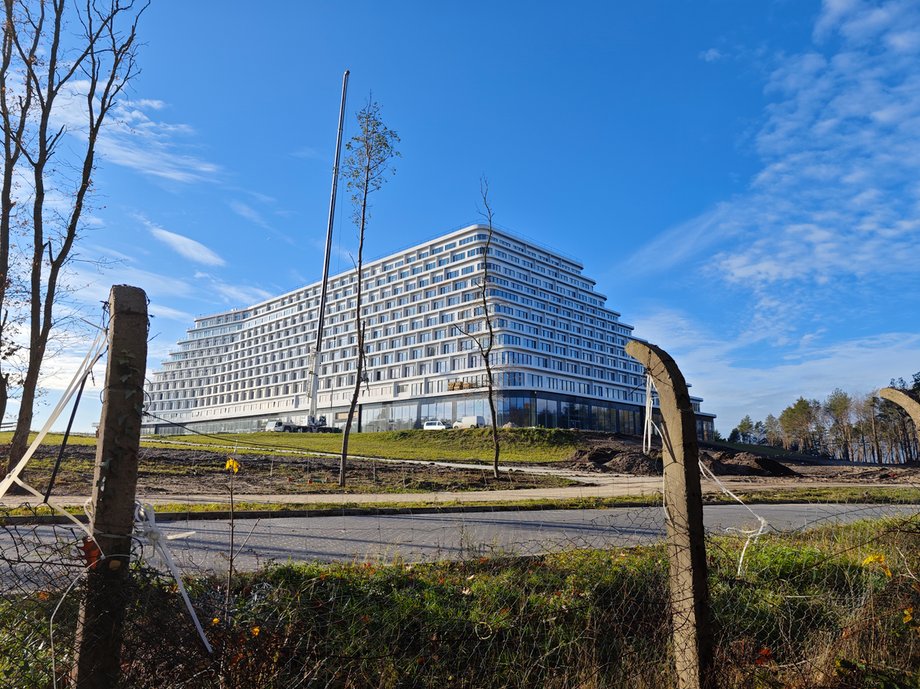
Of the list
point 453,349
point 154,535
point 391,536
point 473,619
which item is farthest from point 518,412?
point 154,535

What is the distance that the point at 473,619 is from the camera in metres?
4.48

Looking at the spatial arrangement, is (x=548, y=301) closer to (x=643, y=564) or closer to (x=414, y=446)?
(x=414, y=446)

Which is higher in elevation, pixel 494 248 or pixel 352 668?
pixel 494 248

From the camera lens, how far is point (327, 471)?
2250 cm

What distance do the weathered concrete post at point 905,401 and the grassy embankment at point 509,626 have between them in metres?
0.82

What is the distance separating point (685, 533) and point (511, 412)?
7280 centimetres

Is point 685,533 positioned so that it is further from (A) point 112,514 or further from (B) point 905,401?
(A) point 112,514

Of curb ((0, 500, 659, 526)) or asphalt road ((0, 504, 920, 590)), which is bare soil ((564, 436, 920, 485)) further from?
asphalt road ((0, 504, 920, 590))

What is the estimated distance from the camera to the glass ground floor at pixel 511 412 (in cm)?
7619

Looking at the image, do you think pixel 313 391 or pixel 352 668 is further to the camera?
pixel 313 391

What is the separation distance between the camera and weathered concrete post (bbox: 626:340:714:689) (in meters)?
3.38

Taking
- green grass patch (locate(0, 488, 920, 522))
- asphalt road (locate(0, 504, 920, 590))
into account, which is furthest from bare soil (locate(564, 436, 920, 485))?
asphalt road (locate(0, 504, 920, 590))

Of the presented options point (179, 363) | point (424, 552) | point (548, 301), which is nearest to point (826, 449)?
point (548, 301)

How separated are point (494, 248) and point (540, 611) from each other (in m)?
89.7
